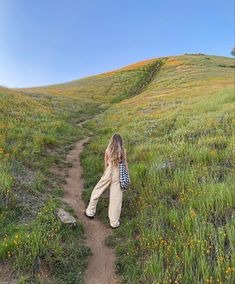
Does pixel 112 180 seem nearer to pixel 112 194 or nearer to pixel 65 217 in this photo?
pixel 112 194

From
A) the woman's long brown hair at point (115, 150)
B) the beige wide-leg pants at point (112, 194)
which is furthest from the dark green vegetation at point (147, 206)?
the woman's long brown hair at point (115, 150)

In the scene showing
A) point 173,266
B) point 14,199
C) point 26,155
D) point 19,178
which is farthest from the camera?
point 26,155

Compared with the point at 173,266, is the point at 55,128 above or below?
above

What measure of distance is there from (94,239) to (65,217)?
871 millimetres

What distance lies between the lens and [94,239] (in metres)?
6.84

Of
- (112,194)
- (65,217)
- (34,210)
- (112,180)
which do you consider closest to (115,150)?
(112,180)

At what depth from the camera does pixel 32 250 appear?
5312mm

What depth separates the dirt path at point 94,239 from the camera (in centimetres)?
552

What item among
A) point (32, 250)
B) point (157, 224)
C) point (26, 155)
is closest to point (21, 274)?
point (32, 250)

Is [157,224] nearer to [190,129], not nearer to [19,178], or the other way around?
[19,178]

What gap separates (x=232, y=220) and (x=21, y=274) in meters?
3.97

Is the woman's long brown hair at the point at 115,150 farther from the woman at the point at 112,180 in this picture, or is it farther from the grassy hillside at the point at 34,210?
the grassy hillside at the point at 34,210

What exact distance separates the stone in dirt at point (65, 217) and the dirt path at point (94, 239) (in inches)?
20.6

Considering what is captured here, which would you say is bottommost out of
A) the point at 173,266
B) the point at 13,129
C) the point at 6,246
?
the point at 173,266
